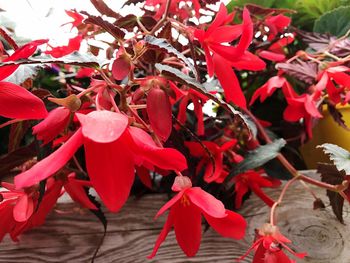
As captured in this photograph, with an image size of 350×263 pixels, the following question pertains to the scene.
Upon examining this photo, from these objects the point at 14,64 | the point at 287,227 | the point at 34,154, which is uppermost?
the point at 14,64

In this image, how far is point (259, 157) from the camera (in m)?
0.54

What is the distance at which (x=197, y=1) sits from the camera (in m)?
0.56

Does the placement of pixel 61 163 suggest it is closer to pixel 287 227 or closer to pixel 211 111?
pixel 287 227

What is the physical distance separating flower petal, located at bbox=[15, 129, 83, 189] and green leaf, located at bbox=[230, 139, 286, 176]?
0.29 meters

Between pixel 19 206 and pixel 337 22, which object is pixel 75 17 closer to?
pixel 19 206

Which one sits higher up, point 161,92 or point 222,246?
point 161,92

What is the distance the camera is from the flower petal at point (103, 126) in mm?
246

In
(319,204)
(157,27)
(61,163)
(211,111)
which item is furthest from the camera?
(211,111)

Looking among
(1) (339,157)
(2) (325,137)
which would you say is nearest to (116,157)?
(1) (339,157)

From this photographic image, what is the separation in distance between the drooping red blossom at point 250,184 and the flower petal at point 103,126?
0.32 metres

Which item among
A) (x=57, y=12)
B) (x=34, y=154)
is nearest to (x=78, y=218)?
(x=34, y=154)

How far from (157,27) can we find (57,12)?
1.53ft

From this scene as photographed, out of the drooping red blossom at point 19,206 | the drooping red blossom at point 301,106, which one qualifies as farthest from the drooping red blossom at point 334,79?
the drooping red blossom at point 19,206

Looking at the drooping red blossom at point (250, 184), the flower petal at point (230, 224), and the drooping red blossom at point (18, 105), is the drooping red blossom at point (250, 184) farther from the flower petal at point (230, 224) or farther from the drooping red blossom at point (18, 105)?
the drooping red blossom at point (18, 105)
